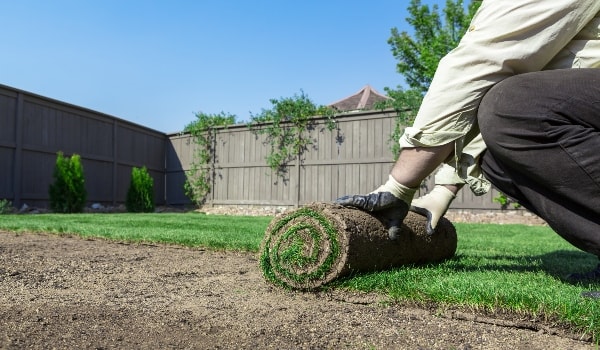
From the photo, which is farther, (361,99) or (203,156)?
(361,99)

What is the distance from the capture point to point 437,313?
1732mm

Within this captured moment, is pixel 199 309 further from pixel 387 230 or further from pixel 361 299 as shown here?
pixel 387 230

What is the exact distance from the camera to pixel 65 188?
10711 millimetres

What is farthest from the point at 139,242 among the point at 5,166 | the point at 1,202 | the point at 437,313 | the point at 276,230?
the point at 5,166

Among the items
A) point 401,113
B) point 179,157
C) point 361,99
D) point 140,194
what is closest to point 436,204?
point 401,113

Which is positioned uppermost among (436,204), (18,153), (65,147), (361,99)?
(361,99)

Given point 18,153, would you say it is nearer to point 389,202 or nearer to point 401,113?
point 401,113

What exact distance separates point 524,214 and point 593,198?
8926 millimetres

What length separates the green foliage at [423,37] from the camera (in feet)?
44.4

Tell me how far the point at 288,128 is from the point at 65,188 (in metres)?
5.32

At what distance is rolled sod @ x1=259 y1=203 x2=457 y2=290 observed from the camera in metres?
2.12

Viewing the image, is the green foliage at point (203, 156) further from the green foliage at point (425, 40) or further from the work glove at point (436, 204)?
the work glove at point (436, 204)

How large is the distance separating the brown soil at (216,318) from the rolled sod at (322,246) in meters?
0.09

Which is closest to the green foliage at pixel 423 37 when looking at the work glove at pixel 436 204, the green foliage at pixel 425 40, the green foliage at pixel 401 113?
the green foliage at pixel 425 40
